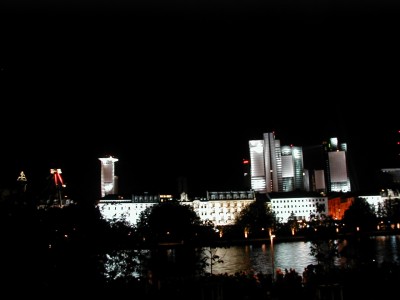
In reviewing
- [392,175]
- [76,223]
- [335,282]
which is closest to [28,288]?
[76,223]

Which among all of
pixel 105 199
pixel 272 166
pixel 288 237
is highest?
pixel 272 166

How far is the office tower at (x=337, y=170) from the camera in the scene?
509 feet

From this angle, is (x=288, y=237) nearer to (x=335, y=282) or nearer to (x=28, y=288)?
(x=335, y=282)

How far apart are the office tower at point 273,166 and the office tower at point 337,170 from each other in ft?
30.7

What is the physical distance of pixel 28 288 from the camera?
27.9ft

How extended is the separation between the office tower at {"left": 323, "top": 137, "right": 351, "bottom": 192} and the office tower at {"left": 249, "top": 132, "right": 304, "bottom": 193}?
9.36m

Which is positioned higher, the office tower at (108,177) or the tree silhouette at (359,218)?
the office tower at (108,177)

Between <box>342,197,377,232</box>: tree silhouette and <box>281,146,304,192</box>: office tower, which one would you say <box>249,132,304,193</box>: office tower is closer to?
<box>281,146,304,192</box>: office tower

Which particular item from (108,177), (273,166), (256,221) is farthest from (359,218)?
(108,177)

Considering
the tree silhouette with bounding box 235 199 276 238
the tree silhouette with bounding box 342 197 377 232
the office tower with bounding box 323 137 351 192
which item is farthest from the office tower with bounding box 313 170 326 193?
the tree silhouette with bounding box 235 199 276 238

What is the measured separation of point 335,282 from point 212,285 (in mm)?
3841

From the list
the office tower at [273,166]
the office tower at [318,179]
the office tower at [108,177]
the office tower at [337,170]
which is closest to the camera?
the office tower at [108,177]

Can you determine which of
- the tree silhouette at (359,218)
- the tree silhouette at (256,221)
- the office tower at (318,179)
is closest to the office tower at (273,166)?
the office tower at (318,179)

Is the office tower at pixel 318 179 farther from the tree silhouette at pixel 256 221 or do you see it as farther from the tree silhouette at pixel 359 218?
the tree silhouette at pixel 256 221
